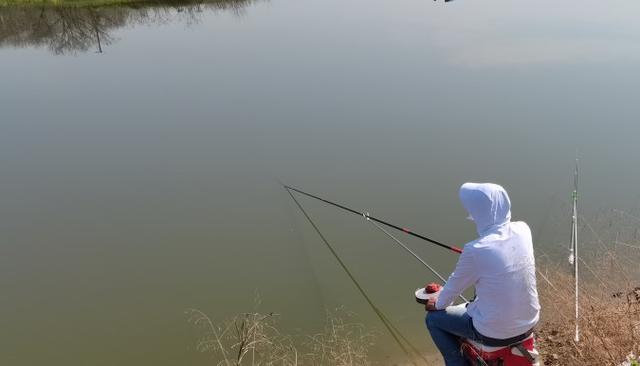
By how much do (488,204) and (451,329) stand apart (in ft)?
2.51

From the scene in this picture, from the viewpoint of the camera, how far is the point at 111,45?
1173cm

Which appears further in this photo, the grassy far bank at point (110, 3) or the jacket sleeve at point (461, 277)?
the grassy far bank at point (110, 3)

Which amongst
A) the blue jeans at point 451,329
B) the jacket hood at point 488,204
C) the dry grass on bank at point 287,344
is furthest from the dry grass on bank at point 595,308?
the dry grass on bank at point 287,344

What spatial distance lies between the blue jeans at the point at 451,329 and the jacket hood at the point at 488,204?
533 mm

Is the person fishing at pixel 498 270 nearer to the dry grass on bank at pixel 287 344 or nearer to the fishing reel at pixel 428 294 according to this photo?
the fishing reel at pixel 428 294

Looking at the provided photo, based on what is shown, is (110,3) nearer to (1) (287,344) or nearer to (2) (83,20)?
(2) (83,20)

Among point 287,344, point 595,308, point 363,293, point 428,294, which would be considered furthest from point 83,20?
point 595,308

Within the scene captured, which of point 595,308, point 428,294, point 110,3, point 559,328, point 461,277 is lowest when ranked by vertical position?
point 559,328

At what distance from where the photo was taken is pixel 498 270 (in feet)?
7.32

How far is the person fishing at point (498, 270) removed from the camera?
2234 mm

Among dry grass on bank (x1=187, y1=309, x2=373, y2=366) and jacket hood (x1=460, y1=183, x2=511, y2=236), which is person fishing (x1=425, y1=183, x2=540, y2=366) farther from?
dry grass on bank (x1=187, y1=309, x2=373, y2=366)

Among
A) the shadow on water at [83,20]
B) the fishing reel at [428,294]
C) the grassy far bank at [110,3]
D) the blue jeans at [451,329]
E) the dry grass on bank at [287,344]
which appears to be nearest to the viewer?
the blue jeans at [451,329]

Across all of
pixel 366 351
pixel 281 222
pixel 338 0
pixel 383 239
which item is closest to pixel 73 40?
pixel 338 0

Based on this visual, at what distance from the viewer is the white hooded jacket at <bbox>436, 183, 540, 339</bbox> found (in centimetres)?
223
